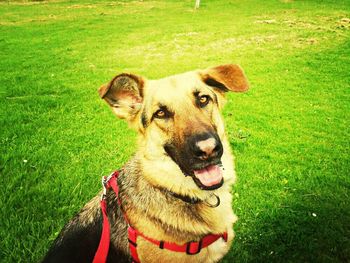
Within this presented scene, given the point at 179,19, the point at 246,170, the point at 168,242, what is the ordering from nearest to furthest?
the point at 168,242 → the point at 246,170 → the point at 179,19

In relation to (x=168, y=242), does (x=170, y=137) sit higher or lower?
higher

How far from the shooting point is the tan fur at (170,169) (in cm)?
316

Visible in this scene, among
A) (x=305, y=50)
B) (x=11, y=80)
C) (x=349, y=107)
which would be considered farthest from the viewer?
(x=305, y=50)

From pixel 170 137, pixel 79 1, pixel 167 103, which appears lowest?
pixel 79 1

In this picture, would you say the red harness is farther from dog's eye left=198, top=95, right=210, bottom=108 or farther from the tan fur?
dog's eye left=198, top=95, right=210, bottom=108

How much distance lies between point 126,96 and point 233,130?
3924mm

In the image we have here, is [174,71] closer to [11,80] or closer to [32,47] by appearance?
[11,80]

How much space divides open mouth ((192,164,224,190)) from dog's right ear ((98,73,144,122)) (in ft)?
3.88

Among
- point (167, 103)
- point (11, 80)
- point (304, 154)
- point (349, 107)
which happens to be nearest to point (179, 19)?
point (11, 80)

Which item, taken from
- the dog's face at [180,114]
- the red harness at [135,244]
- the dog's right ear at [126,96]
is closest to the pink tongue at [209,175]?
the dog's face at [180,114]

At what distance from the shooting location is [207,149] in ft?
9.39

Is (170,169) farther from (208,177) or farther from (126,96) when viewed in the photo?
(126,96)

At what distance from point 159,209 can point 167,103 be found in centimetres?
114

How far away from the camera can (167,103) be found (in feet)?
11.5
